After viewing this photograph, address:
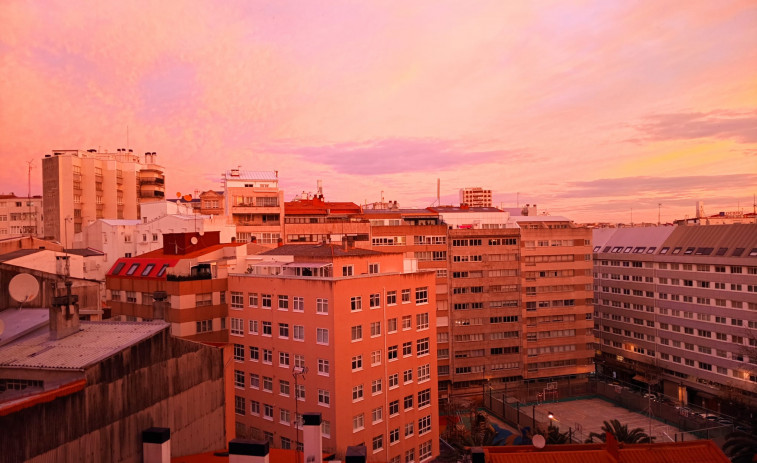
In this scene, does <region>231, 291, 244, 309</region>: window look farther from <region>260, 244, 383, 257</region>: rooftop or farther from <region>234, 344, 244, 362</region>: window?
<region>260, 244, 383, 257</region>: rooftop

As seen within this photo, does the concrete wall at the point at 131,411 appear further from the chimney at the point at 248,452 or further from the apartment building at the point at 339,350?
the apartment building at the point at 339,350

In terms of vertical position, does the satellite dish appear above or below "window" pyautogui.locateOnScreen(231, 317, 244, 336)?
above

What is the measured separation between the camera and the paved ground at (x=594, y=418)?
64.2 metres

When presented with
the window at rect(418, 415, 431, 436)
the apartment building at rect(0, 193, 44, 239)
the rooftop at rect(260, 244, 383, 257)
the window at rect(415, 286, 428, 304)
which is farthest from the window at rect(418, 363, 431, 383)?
the apartment building at rect(0, 193, 44, 239)

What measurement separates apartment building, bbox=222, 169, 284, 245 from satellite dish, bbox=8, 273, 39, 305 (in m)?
48.6

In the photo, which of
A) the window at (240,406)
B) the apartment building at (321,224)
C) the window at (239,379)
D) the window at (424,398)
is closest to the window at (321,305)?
the window at (239,379)

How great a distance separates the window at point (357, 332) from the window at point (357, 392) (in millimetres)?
3920

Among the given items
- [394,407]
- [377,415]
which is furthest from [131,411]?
[394,407]

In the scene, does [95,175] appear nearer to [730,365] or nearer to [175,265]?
[175,265]

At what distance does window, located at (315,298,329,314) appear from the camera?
4325 cm

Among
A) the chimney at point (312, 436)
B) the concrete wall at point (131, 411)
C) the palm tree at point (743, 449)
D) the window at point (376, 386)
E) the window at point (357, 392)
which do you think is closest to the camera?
the concrete wall at point (131, 411)

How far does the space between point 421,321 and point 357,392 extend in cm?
1030

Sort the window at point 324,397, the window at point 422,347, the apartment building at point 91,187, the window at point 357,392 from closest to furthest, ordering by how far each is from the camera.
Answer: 1. the window at point 324,397
2. the window at point 357,392
3. the window at point 422,347
4. the apartment building at point 91,187

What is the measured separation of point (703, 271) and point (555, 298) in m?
22.3
